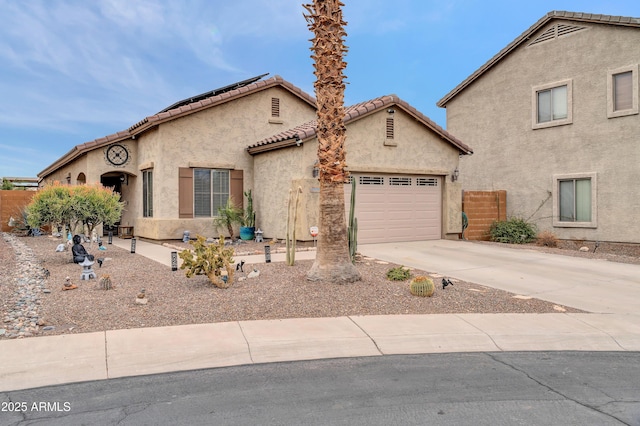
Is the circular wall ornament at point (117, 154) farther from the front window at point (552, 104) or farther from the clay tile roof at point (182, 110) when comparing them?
the front window at point (552, 104)

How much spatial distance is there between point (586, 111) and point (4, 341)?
725 inches

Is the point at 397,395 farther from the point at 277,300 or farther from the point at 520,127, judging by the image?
the point at 520,127

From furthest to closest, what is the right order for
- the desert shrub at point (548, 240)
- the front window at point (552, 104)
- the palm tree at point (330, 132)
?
the front window at point (552, 104)
the desert shrub at point (548, 240)
the palm tree at point (330, 132)

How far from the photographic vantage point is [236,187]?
17.5 meters

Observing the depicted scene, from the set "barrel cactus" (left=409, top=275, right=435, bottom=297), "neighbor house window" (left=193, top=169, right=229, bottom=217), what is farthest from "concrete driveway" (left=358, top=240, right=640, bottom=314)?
"neighbor house window" (left=193, top=169, right=229, bottom=217)

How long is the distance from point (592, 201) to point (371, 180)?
319 inches

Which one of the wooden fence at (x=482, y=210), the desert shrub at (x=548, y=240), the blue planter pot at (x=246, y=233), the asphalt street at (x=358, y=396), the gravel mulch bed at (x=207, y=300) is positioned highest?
the wooden fence at (x=482, y=210)

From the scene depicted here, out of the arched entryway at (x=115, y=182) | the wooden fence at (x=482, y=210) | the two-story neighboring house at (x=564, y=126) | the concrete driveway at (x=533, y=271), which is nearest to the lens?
the concrete driveway at (x=533, y=271)

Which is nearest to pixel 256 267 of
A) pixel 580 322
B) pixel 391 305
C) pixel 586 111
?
pixel 391 305

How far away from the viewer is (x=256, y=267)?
10805mm

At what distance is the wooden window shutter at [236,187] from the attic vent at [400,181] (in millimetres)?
5370

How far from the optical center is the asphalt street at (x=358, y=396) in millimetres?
4023

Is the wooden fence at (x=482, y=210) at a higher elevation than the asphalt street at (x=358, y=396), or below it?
higher

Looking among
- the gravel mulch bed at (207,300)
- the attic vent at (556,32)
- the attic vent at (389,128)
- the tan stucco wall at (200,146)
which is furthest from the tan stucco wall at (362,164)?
the attic vent at (556,32)
